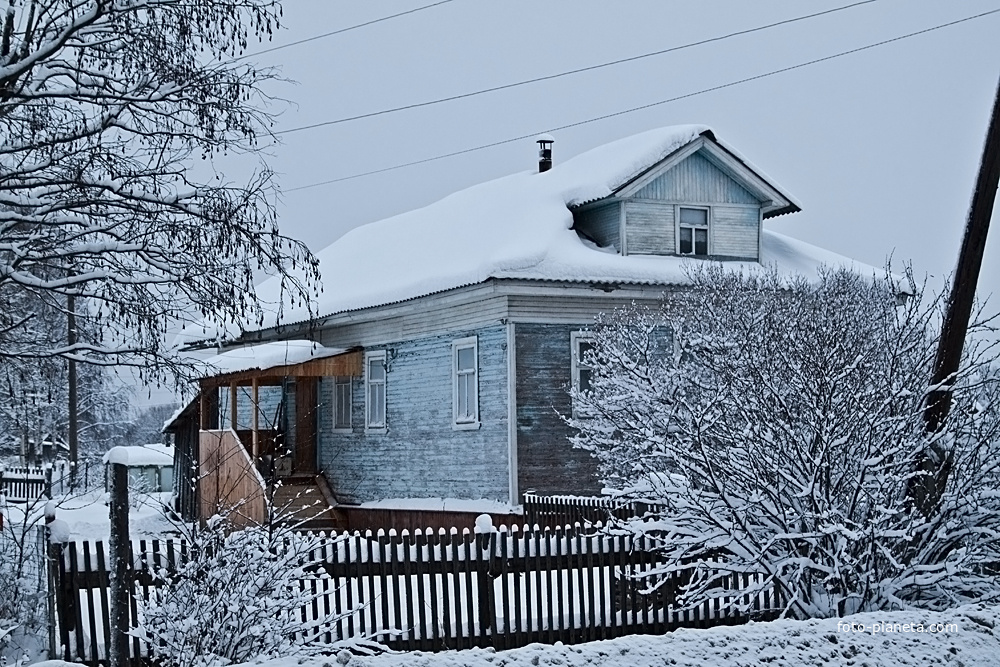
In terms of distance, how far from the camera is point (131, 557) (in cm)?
938

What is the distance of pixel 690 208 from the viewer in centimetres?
2228

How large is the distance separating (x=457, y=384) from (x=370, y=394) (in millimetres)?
3600

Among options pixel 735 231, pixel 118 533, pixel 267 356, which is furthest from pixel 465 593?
pixel 735 231

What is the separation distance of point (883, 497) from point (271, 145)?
555cm

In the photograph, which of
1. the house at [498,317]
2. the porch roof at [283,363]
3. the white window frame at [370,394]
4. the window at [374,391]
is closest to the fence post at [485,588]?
the house at [498,317]

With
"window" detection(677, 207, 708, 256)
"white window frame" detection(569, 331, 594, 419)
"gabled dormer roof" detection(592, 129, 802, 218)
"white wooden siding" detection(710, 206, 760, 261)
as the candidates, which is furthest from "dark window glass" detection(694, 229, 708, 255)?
"white window frame" detection(569, 331, 594, 419)

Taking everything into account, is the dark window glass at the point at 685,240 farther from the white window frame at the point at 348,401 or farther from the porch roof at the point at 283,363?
the white window frame at the point at 348,401

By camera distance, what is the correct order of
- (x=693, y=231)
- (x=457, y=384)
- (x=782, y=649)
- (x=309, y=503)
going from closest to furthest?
(x=782, y=649)
(x=457, y=384)
(x=693, y=231)
(x=309, y=503)

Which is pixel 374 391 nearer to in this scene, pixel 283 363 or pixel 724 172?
pixel 283 363

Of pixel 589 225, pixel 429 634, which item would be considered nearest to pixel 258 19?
pixel 429 634

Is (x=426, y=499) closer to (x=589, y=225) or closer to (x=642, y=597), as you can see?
(x=589, y=225)

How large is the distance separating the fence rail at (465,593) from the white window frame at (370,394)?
12069 millimetres

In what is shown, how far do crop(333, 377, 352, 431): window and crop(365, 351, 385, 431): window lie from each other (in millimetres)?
1089

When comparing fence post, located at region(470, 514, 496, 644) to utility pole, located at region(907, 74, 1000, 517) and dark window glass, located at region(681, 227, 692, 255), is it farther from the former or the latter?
dark window glass, located at region(681, 227, 692, 255)
